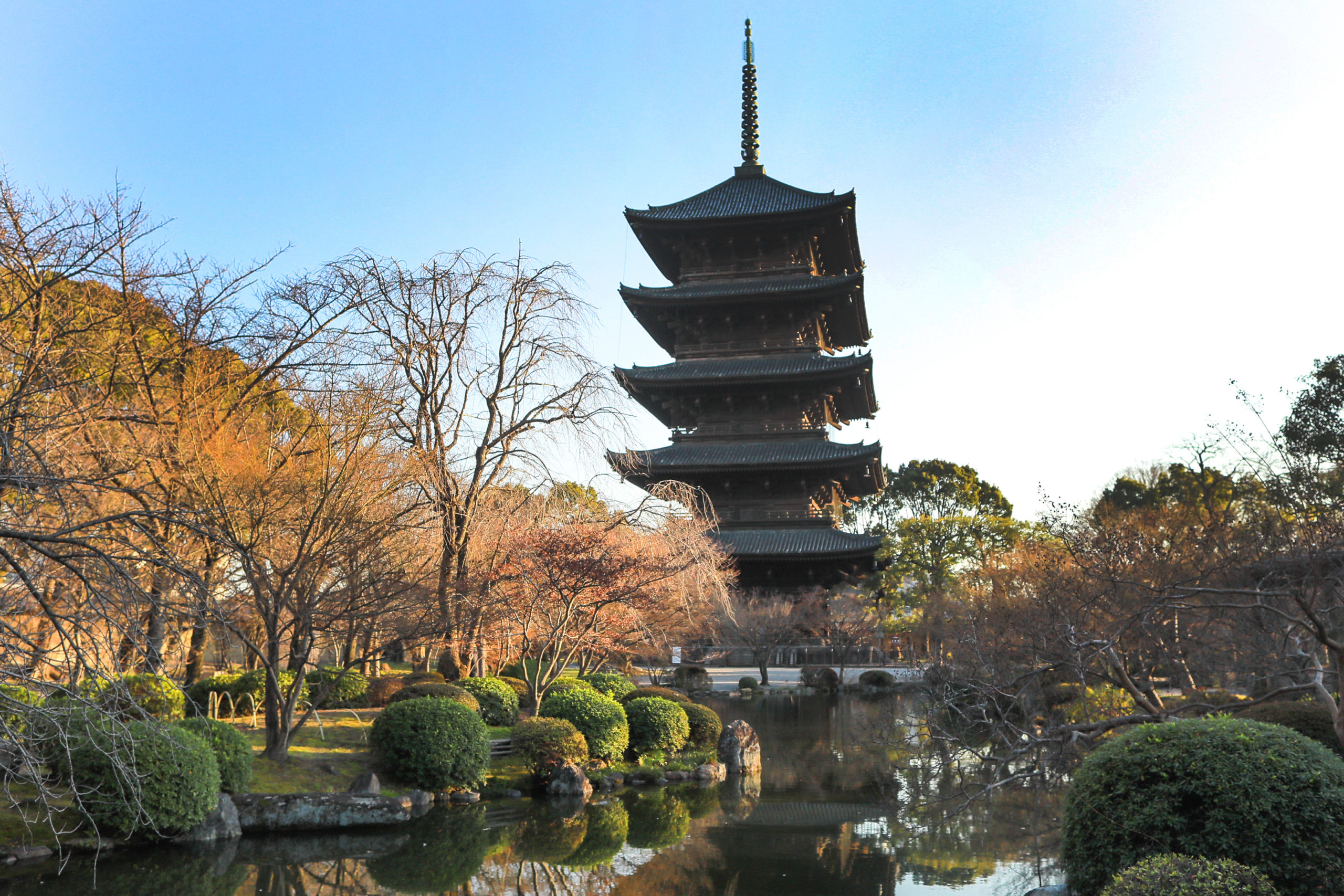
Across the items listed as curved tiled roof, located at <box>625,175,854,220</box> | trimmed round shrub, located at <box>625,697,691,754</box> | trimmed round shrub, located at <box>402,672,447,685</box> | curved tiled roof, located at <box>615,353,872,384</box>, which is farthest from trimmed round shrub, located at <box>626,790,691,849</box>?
curved tiled roof, located at <box>625,175,854,220</box>

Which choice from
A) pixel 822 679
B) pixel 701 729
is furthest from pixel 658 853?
pixel 822 679

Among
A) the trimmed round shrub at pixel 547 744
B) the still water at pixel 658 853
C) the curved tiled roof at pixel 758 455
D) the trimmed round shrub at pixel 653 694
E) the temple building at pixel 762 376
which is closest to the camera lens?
the still water at pixel 658 853

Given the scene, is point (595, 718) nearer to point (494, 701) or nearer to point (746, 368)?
point (494, 701)

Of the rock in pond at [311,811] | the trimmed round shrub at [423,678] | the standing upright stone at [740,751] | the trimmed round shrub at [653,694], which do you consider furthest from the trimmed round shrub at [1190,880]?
the trimmed round shrub at [423,678]

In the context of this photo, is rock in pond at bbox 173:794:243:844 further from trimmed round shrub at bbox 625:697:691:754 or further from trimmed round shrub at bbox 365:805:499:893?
trimmed round shrub at bbox 625:697:691:754

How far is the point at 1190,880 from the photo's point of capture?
4.87 meters

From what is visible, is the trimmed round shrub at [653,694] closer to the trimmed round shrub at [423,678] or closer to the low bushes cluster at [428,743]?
the trimmed round shrub at [423,678]

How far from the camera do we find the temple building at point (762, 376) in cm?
3175

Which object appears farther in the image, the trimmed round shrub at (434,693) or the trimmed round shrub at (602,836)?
the trimmed round shrub at (434,693)

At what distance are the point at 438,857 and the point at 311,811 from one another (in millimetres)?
2257

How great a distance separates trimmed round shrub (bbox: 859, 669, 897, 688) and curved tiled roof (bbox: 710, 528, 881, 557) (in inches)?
160

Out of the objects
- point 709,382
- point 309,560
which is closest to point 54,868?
point 309,560

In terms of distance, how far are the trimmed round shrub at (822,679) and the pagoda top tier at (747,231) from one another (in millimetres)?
14682

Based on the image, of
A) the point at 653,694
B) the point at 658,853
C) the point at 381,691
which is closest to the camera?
the point at 658,853
